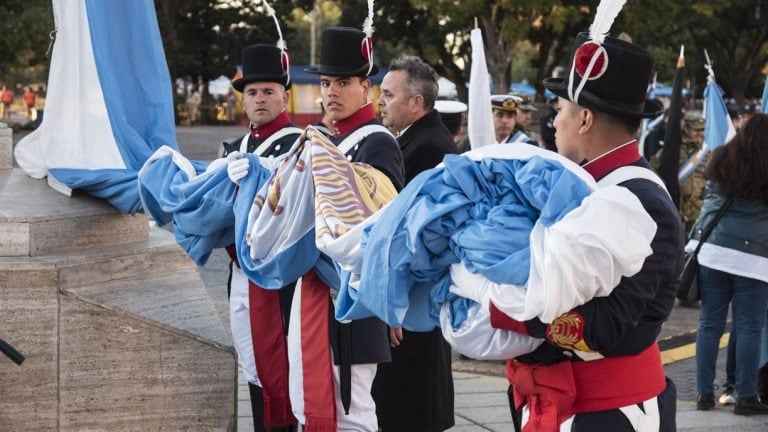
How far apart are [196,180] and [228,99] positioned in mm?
41560

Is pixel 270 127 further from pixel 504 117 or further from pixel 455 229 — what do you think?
pixel 504 117

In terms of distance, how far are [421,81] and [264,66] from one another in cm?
79

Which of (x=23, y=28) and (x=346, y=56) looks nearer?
(x=346, y=56)

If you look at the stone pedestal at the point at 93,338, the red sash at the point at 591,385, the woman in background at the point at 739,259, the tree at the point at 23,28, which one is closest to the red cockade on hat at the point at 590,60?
the red sash at the point at 591,385

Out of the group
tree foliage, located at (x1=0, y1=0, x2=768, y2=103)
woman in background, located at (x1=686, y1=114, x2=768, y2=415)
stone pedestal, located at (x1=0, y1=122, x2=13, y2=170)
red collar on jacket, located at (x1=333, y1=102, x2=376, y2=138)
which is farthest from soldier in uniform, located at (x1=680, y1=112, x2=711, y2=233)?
tree foliage, located at (x1=0, y1=0, x2=768, y2=103)

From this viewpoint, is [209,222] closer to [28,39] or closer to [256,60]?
[256,60]

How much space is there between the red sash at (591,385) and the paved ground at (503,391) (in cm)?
327

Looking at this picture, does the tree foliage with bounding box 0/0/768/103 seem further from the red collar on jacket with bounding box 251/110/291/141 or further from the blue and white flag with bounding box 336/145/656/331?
the blue and white flag with bounding box 336/145/656/331

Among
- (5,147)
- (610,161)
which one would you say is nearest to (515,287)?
(610,161)

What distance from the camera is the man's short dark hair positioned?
5.80 metres

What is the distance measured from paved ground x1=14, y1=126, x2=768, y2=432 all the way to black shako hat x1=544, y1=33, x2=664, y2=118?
358cm

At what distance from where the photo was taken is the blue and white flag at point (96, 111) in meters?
5.50

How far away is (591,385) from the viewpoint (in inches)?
124

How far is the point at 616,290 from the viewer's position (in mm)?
2869
